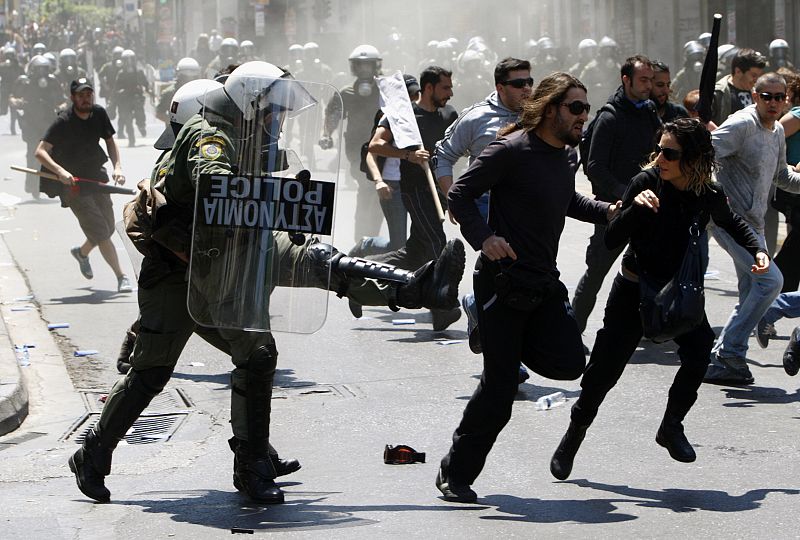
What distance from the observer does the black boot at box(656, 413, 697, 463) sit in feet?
18.4

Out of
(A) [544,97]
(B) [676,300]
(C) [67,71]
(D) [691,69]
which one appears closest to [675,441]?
(B) [676,300]

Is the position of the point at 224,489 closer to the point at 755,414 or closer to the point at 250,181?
the point at 250,181

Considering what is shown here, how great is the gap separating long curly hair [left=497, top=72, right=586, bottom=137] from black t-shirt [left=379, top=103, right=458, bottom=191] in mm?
3934

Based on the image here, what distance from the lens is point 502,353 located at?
529 centimetres

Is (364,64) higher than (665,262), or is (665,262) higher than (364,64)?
(364,64)

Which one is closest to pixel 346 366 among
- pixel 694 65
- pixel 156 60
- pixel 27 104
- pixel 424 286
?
pixel 424 286

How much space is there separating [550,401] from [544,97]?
2.26 metres

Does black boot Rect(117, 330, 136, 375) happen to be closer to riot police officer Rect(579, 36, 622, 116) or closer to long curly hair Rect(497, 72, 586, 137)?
long curly hair Rect(497, 72, 586, 137)

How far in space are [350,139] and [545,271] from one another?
9912 millimetres

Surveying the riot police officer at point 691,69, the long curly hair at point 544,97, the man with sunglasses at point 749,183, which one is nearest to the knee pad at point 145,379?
the long curly hair at point 544,97

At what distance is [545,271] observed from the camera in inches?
208

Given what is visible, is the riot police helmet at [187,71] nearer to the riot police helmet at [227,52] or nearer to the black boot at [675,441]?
the riot police helmet at [227,52]

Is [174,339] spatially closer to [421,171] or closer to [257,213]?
[257,213]

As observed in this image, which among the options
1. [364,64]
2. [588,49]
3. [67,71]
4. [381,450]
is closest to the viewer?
[381,450]
